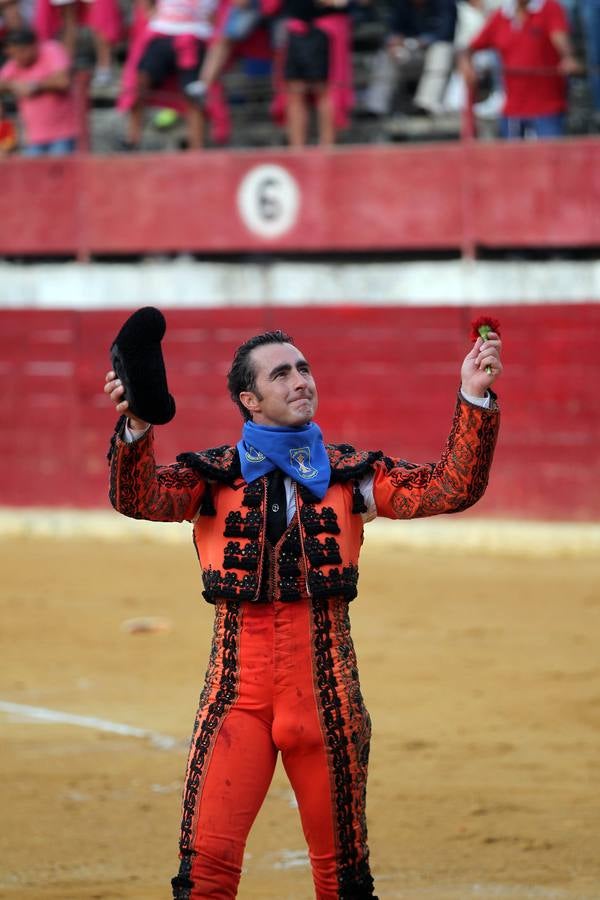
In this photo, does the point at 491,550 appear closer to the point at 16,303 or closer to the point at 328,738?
the point at 16,303

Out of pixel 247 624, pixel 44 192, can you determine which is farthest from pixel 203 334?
pixel 247 624

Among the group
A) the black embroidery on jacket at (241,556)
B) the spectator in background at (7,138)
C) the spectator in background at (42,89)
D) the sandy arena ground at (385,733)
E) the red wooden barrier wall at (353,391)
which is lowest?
the sandy arena ground at (385,733)

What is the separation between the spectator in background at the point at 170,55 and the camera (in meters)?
12.2

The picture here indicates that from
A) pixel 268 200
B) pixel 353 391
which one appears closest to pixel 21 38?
pixel 268 200

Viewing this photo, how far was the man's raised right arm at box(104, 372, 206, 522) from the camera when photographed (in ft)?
11.2

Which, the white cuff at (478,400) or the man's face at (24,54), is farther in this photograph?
the man's face at (24,54)

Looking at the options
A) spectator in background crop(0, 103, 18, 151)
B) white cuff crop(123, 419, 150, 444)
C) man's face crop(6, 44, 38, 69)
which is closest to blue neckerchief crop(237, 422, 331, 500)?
white cuff crop(123, 419, 150, 444)

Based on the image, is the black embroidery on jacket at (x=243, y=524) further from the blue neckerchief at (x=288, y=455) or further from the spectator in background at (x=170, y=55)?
the spectator in background at (x=170, y=55)

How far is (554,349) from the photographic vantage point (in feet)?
38.4

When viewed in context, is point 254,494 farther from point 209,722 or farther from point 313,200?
point 313,200

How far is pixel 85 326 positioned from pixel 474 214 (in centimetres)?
324

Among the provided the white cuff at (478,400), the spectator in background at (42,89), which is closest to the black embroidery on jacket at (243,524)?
the white cuff at (478,400)

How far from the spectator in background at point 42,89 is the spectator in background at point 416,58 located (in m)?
2.35

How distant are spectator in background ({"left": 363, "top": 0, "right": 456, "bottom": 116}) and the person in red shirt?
0.37m
